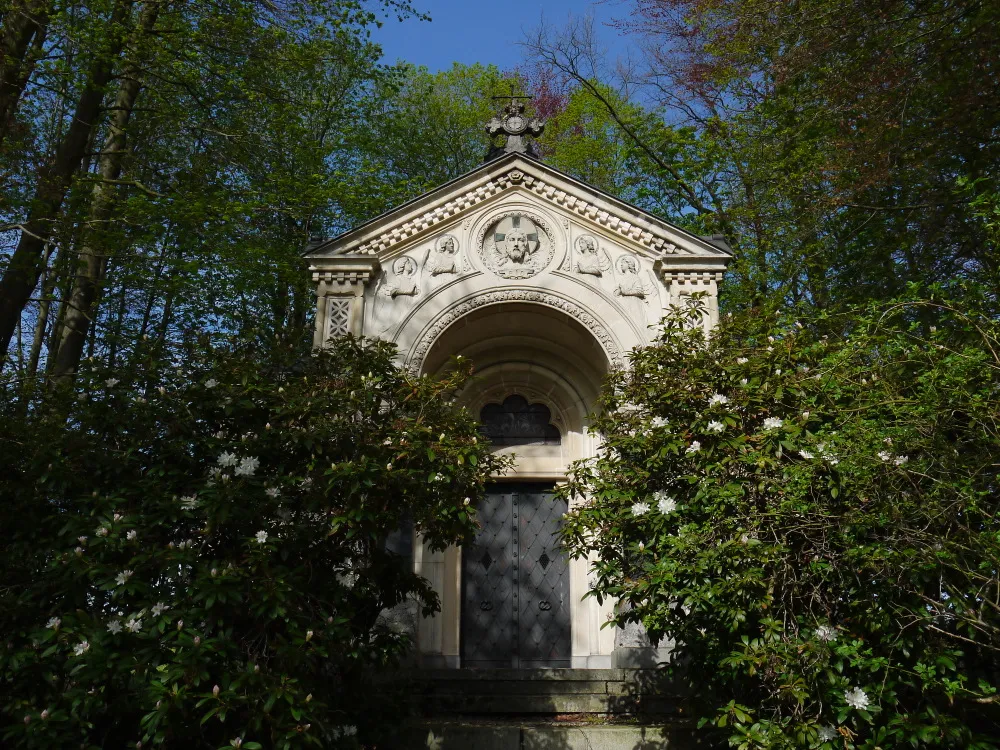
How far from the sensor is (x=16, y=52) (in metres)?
11.1

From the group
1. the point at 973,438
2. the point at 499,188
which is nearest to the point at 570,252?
the point at 499,188

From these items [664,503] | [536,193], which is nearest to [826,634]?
[664,503]

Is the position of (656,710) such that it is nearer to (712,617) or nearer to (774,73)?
(712,617)

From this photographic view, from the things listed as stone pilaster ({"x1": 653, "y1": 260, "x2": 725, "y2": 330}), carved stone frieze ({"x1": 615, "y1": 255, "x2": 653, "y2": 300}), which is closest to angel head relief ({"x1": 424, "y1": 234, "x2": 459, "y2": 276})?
carved stone frieze ({"x1": 615, "y1": 255, "x2": 653, "y2": 300})

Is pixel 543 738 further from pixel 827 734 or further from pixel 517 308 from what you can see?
pixel 517 308

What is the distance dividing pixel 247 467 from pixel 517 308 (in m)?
5.34

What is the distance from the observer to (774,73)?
1240 cm

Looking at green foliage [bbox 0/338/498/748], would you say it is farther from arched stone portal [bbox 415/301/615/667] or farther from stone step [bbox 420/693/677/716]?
arched stone portal [bbox 415/301/615/667]

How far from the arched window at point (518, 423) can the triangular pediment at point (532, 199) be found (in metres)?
2.90

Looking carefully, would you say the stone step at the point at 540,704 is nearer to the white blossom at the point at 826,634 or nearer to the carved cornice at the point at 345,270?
the white blossom at the point at 826,634

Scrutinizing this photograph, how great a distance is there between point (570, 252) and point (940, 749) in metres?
7.11

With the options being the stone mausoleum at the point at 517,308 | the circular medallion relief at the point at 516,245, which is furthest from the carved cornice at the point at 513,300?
the circular medallion relief at the point at 516,245

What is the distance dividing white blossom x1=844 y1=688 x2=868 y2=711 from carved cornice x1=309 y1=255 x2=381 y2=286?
7356 millimetres

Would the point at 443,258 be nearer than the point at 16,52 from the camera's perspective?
No
